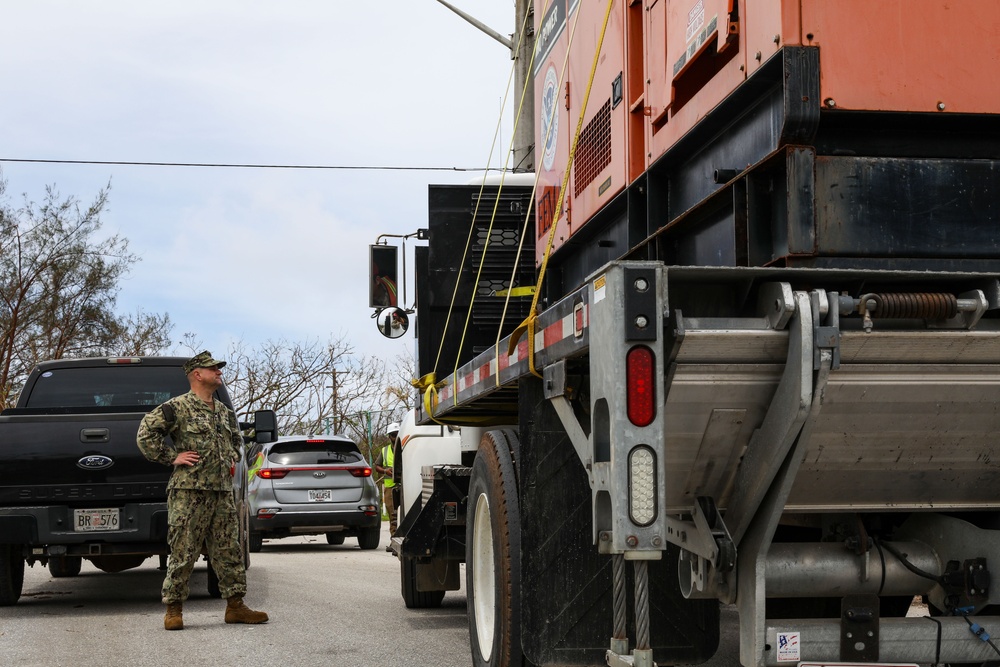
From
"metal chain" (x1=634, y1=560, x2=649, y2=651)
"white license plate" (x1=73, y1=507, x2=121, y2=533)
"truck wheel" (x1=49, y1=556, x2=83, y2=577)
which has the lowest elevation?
"truck wheel" (x1=49, y1=556, x2=83, y2=577)

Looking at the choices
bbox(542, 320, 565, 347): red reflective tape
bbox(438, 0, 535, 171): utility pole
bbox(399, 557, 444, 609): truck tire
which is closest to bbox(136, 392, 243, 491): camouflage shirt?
bbox(399, 557, 444, 609): truck tire

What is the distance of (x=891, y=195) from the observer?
155 inches

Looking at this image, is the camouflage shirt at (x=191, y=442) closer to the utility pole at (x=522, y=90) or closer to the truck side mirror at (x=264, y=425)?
the truck side mirror at (x=264, y=425)

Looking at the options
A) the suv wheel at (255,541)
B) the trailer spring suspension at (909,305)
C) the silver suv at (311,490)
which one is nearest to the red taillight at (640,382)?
the trailer spring suspension at (909,305)

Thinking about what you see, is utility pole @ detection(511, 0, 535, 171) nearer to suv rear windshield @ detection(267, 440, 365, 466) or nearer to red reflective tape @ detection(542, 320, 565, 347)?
suv rear windshield @ detection(267, 440, 365, 466)

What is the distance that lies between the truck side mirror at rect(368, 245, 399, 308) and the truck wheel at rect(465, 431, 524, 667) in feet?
10.4

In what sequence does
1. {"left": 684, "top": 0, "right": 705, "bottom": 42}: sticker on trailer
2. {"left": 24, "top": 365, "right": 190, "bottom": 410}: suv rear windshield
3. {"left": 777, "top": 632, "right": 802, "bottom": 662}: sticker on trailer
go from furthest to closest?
{"left": 24, "top": 365, "right": 190, "bottom": 410}: suv rear windshield → {"left": 684, "top": 0, "right": 705, "bottom": 42}: sticker on trailer → {"left": 777, "top": 632, "right": 802, "bottom": 662}: sticker on trailer

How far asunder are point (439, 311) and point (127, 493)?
2.92 meters

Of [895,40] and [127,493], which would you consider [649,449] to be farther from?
[127,493]

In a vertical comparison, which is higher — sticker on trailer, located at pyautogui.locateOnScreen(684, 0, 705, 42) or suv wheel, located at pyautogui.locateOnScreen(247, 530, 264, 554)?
sticker on trailer, located at pyautogui.locateOnScreen(684, 0, 705, 42)

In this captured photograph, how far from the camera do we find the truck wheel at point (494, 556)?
520 cm

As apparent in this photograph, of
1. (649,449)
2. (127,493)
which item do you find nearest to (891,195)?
(649,449)

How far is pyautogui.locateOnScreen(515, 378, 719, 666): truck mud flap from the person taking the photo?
189 inches

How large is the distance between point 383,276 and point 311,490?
7.91 meters
